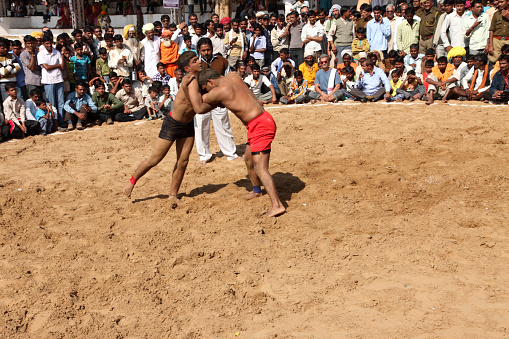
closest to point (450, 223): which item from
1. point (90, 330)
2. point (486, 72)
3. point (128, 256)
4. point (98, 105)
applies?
point (128, 256)

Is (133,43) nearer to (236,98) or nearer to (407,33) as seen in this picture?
(407,33)

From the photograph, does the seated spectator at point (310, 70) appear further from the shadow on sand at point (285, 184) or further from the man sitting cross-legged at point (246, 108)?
the man sitting cross-legged at point (246, 108)

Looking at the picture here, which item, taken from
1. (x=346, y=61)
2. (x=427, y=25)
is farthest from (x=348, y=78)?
(x=427, y=25)

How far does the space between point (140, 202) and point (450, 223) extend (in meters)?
3.23

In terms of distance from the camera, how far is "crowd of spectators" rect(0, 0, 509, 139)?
9805 millimetres

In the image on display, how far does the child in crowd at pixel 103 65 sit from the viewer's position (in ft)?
34.9

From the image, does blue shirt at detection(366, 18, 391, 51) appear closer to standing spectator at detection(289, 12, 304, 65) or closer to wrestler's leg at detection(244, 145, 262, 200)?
standing spectator at detection(289, 12, 304, 65)

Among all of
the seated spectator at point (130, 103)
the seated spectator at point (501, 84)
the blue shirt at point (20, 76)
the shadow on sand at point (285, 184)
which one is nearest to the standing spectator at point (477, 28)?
the seated spectator at point (501, 84)

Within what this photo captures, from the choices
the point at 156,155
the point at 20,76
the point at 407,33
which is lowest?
the point at 156,155

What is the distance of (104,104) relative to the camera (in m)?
10.3

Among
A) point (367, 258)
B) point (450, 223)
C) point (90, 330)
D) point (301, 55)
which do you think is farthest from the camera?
point (301, 55)

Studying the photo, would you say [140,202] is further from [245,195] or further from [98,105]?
[98,105]

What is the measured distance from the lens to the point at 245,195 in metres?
6.07

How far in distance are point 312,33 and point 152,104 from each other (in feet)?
12.6
